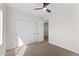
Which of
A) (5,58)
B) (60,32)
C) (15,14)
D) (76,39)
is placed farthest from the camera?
(60,32)

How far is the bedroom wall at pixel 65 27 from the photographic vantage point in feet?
11.8

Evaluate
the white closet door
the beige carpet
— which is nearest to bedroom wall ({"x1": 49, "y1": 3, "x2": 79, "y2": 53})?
the beige carpet

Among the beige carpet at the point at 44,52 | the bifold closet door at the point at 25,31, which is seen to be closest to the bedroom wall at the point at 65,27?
the beige carpet at the point at 44,52

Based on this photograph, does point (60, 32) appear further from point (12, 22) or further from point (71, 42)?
point (12, 22)

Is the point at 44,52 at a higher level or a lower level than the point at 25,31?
lower

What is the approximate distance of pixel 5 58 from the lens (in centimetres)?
77

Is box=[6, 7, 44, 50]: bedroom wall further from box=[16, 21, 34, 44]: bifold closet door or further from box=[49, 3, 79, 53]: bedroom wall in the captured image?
box=[49, 3, 79, 53]: bedroom wall

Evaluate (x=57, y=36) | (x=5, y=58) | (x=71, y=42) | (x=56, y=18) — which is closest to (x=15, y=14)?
(x=56, y=18)

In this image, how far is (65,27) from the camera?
434 cm

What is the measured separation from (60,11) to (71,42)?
6.30 ft

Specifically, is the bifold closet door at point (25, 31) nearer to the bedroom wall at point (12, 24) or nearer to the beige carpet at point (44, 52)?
the bedroom wall at point (12, 24)

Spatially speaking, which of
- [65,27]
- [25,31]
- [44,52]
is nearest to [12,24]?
[25,31]

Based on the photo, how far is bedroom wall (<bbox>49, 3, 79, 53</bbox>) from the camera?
361 centimetres

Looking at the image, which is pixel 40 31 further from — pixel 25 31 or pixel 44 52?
pixel 44 52
